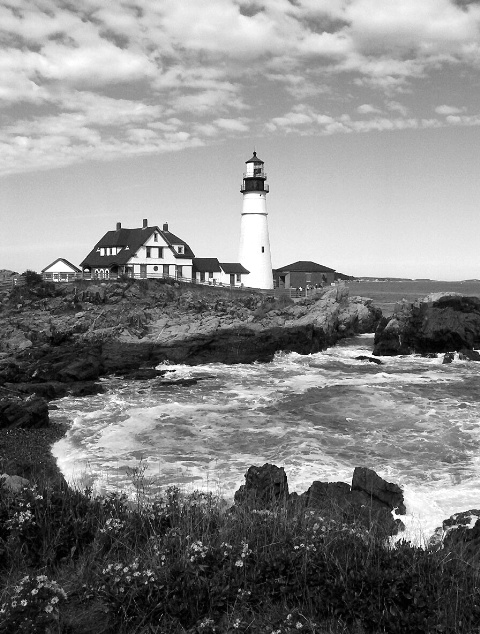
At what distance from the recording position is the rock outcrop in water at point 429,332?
3531 cm

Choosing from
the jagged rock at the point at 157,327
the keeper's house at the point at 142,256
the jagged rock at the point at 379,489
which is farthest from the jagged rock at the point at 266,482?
the keeper's house at the point at 142,256

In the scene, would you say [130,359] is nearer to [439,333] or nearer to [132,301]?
[132,301]

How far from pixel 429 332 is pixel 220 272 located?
2296cm

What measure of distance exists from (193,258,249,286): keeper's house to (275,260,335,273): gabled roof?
15.4m

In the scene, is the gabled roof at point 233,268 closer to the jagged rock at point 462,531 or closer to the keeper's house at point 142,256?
the keeper's house at point 142,256

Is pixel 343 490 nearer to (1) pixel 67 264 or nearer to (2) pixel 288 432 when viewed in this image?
(2) pixel 288 432

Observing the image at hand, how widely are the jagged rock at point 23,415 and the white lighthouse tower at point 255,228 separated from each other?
37179 mm

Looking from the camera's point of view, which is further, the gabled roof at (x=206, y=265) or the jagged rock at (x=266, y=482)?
the gabled roof at (x=206, y=265)

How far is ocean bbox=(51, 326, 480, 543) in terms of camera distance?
12.6 metres

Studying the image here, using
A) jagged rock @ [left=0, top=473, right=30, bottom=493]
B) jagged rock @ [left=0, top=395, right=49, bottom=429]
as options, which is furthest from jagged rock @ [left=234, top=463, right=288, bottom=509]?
jagged rock @ [left=0, top=395, right=49, bottom=429]

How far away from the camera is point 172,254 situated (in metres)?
50.8

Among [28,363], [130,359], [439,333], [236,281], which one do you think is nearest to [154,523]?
[28,363]

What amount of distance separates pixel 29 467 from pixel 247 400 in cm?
Answer: 1036

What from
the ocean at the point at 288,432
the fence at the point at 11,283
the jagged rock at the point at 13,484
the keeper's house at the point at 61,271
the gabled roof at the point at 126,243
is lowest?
the ocean at the point at 288,432
